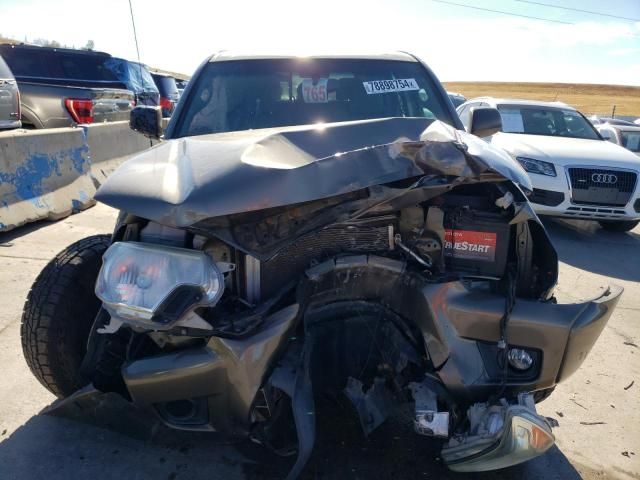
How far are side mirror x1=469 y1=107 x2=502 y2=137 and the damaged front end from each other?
125 centimetres

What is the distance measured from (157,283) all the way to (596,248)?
6.20 meters

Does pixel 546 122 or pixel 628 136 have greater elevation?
pixel 546 122

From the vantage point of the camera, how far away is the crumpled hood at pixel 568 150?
670 cm

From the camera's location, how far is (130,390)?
1941 mm

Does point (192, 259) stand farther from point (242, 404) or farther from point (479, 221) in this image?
point (479, 221)

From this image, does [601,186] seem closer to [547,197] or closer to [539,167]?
[547,197]

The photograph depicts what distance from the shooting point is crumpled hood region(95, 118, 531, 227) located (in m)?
1.78

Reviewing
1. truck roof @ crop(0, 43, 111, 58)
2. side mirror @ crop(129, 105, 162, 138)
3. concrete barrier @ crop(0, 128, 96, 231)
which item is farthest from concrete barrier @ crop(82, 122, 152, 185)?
side mirror @ crop(129, 105, 162, 138)

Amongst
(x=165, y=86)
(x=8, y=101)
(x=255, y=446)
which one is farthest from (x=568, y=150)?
(x=165, y=86)

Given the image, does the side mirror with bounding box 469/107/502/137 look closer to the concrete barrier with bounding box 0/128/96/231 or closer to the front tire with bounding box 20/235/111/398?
the front tire with bounding box 20/235/111/398

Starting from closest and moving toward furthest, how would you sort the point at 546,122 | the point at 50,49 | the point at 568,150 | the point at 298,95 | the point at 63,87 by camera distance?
the point at 298,95
the point at 568,150
the point at 546,122
the point at 63,87
the point at 50,49

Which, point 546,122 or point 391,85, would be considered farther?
point 546,122

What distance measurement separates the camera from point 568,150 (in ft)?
22.9

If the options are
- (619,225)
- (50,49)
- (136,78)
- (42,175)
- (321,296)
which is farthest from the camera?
(136,78)
